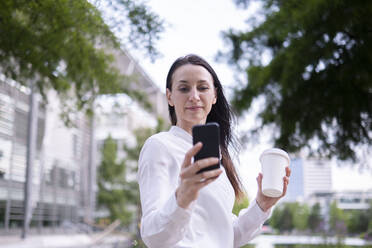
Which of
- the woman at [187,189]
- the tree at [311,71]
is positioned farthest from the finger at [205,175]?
the tree at [311,71]

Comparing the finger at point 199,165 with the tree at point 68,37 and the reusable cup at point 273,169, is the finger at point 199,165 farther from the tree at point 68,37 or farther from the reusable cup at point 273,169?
the tree at point 68,37

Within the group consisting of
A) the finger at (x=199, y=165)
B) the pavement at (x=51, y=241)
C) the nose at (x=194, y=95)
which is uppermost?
the nose at (x=194, y=95)

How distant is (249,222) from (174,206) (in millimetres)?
452

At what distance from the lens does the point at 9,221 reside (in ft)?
33.2

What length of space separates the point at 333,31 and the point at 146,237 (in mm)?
4002

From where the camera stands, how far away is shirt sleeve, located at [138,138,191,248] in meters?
0.83

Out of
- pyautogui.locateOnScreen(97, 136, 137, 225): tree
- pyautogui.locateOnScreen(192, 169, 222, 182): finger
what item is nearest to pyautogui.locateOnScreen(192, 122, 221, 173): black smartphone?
pyautogui.locateOnScreen(192, 169, 222, 182): finger

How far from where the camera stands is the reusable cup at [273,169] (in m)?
1.03

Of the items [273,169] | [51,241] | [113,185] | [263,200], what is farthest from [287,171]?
[113,185]

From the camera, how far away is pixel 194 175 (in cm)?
77

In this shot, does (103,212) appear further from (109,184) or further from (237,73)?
(237,73)

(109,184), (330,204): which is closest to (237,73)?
(330,204)

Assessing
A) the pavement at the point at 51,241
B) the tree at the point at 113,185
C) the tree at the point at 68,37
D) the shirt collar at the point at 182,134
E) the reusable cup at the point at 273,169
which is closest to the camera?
the reusable cup at the point at 273,169

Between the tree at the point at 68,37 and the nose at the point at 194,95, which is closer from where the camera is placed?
the nose at the point at 194,95
